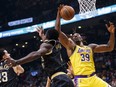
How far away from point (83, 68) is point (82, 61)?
0.42ft

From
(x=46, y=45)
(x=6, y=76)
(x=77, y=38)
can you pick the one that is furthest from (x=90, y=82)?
(x=6, y=76)

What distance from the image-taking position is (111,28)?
5.82 metres

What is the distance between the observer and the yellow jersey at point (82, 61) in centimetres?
566

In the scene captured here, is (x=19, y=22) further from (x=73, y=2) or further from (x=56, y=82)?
(x=56, y=82)

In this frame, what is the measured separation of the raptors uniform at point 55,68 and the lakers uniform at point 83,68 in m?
1.14

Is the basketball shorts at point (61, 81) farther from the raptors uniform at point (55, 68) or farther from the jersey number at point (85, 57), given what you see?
the jersey number at point (85, 57)

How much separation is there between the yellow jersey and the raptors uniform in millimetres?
1175

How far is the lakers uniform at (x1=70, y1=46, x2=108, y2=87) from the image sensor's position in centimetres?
557

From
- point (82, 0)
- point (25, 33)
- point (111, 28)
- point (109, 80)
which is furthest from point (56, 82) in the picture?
point (25, 33)

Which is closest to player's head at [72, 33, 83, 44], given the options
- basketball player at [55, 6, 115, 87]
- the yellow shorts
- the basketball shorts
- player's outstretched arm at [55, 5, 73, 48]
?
basketball player at [55, 6, 115, 87]

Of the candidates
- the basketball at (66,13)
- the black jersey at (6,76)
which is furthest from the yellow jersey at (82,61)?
the black jersey at (6,76)

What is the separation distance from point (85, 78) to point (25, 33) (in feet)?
52.6

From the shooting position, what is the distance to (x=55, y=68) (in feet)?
14.7

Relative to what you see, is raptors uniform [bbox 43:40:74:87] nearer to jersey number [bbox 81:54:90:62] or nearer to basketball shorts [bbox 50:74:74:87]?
basketball shorts [bbox 50:74:74:87]
